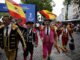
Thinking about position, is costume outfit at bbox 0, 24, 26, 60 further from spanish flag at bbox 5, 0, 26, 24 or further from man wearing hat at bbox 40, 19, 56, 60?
man wearing hat at bbox 40, 19, 56, 60

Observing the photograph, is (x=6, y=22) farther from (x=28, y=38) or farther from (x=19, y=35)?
(x=28, y=38)

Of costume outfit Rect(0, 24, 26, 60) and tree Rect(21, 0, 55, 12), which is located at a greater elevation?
tree Rect(21, 0, 55, 12)

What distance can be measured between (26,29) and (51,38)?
1.14 meters

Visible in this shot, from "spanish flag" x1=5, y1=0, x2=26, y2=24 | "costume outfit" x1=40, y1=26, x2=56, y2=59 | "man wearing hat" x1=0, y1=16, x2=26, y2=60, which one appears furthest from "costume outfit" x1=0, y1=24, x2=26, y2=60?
"costume outfit" x1=40, y1=26, x2=56, y2=59

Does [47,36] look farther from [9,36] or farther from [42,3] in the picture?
[42,3]

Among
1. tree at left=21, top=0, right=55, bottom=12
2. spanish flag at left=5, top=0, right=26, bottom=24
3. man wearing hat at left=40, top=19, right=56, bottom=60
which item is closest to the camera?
spanish flag at left=5, top=0, right=26, bottom=24

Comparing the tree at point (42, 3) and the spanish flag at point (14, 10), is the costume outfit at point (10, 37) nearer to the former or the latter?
the spanish flag at point (14, 10)

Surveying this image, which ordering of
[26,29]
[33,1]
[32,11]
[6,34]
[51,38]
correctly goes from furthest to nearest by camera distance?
[33,1], [32,11], [51,38], [26,29], [6,34]

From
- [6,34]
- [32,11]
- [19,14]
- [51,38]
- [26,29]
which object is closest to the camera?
[6,34]

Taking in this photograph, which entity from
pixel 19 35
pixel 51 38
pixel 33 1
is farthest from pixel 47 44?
pixel 33 1

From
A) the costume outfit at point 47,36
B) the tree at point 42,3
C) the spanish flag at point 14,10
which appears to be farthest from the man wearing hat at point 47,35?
the tree at point 42,3

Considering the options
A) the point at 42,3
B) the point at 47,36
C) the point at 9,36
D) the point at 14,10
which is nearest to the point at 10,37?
the point at 9,36

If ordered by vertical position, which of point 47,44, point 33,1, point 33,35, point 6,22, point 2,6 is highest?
point 33,1

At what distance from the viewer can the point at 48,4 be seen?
4788 cm
